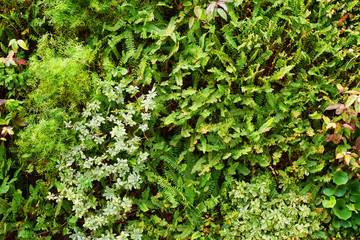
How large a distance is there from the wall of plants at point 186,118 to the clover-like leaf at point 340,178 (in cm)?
1

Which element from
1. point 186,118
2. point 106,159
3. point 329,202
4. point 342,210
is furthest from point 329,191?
point 106,159

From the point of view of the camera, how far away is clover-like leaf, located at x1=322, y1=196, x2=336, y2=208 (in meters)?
3.32

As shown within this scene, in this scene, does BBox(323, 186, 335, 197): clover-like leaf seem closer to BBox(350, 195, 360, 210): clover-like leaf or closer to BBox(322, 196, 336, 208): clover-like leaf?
BBox(322, 196, 336, 208): clover-like leaf

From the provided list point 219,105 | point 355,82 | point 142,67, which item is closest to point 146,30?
point 142,67

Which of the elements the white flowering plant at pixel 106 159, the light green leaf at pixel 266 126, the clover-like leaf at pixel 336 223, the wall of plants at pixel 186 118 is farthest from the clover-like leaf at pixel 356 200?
the white flowering plant at pixel 106 159

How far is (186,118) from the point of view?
3268 mm

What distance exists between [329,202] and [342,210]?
0.19m

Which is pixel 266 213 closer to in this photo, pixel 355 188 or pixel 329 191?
pixel 329 191

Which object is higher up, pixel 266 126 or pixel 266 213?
pixel 266 126

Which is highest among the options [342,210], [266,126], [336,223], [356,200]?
[266,126]

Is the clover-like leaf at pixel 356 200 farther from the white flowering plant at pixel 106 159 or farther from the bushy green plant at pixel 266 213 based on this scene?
the white flowering plant at pixel 106 159

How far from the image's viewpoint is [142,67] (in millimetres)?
3322

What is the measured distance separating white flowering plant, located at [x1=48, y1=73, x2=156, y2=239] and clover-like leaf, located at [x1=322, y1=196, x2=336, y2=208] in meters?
2.11

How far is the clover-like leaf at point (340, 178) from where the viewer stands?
332 centimetres
